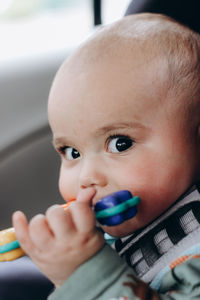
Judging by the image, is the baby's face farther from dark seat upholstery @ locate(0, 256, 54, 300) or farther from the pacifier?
dark seat upholstery @ locate(0, 256, 54, 300)

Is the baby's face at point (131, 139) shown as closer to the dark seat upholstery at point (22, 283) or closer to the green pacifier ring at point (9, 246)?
the green pacifier ring at point (9, 246)

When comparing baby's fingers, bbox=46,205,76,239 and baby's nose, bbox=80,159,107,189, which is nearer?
baby's fingers, bbox=46,205,76,239

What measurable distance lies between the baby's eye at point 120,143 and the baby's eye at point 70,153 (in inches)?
3.8

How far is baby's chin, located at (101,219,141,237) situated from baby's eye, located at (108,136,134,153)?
130 mm

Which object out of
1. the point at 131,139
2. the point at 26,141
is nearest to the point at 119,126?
the point at 131,139

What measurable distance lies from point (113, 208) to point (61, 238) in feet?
0.35

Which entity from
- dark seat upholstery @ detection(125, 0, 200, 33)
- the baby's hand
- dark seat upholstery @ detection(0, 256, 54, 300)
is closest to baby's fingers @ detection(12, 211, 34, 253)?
the baby's hand

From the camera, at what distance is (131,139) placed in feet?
2.83

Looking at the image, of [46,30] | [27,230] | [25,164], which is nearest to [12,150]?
[25,164]

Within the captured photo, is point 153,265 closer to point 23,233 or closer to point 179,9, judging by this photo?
point 23,233

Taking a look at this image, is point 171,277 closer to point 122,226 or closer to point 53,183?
point 122,226

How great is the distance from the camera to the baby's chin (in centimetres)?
87

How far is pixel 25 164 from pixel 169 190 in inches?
32.8

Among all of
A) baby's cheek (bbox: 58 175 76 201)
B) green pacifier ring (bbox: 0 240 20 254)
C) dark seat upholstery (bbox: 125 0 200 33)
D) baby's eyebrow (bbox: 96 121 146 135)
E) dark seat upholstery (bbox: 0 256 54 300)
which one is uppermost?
dark seat upholstery (bbox: 125 0 200 33)
